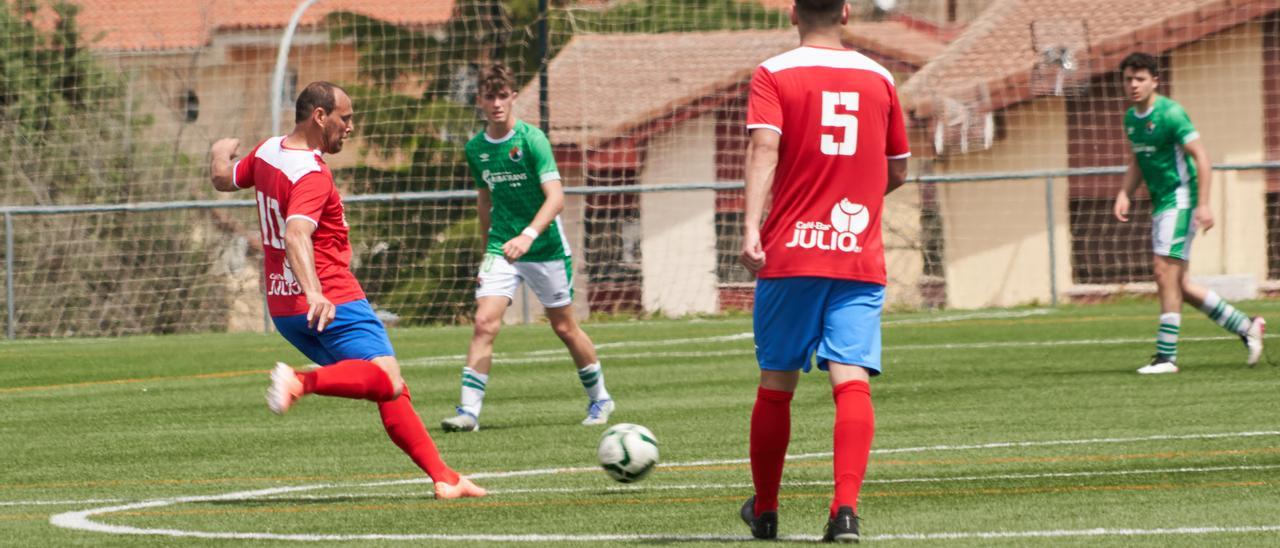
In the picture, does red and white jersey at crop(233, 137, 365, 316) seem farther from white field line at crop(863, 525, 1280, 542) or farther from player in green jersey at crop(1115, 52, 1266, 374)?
player in green jersey at crop(1115, 52, 1266, 374)

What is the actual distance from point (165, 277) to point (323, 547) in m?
19.6

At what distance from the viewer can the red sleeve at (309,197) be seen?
773 cm

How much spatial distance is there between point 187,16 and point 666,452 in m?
23.1

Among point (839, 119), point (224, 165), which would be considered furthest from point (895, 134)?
point (224, 165)

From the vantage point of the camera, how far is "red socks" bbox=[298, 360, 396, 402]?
299 inches

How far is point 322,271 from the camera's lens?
803 centimetres

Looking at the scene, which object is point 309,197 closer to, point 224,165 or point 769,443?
point 224,165

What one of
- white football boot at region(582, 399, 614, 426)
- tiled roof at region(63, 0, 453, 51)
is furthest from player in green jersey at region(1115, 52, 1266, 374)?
tiled roof at region(63, 0, 453, 51)

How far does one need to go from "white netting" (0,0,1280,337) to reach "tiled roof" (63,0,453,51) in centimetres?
6

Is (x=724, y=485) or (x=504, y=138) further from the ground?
(x=504, y=138)

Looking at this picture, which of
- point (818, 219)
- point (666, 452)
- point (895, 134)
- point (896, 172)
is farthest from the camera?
point (666, 452)

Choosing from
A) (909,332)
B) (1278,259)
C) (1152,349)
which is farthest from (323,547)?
(1278,259)

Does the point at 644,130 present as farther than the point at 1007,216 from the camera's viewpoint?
Yes

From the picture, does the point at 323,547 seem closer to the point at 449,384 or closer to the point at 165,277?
the point at 449,384
